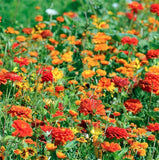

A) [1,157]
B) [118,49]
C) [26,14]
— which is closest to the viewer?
[1,157]

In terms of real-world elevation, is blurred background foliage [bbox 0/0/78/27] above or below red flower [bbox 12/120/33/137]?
above

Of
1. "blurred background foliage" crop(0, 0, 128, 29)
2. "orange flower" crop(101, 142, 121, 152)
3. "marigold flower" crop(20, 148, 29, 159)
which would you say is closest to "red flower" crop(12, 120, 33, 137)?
"marigold flower" crop(20, 148, 29, 159)

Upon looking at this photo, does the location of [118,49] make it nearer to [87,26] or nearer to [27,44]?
[87,26]

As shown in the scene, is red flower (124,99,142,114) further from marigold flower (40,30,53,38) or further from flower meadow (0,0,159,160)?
marigold flower (40,30,53,38)

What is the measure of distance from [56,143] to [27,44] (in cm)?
218

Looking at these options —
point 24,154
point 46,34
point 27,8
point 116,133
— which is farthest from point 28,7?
point 24,154

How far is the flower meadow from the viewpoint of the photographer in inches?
72.8

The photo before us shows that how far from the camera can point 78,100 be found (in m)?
2.39

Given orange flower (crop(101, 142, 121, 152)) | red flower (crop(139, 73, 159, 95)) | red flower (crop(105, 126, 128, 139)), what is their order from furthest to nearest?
1. red flower (crop(139, 73, 159, 95))
2. red flower (crop(105, 126, 128, 139))
3. orange flower (crop(101, 142, 121, 152))

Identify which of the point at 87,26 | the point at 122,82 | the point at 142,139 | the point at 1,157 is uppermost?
the point at 87,26

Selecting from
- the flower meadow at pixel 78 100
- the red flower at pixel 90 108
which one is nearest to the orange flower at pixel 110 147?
the flower meadow at pixel 78 100

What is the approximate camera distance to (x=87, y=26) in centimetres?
318

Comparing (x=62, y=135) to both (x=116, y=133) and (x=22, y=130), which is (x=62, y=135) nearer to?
(x=22, y=130)

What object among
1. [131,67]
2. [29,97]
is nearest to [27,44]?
[131,67]
